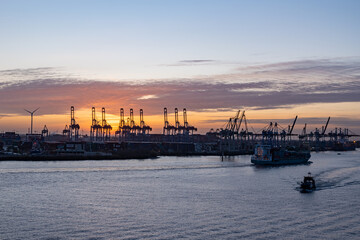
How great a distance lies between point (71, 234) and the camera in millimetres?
15422

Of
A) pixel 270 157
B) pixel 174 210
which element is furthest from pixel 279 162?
pixel 174 210

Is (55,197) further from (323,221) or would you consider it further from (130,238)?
(323,221)

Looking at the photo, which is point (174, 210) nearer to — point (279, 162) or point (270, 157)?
point (270, 157)

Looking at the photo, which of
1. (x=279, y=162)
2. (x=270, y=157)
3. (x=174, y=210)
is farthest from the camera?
(x=279, y=162)

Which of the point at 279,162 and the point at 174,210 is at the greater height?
the point at 279,162

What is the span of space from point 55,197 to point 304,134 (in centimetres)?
12148

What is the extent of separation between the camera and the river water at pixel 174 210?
15.9 meters

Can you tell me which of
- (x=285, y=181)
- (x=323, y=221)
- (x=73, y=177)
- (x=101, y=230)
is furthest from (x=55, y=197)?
(x=285, y=181)

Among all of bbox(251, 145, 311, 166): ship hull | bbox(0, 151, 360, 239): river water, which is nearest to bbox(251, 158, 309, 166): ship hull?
bbox(251, 145, 311, 166): ship hull

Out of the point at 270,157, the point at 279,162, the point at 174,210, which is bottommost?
the point at 174,210

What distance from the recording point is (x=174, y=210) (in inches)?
797

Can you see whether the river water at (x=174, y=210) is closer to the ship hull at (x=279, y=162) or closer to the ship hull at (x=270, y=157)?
the ship hull at (x=279, y=162)

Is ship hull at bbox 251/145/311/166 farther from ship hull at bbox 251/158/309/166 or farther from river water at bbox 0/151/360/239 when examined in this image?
river water at bbox 0/151/360/239

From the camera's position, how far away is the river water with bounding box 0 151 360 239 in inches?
626
